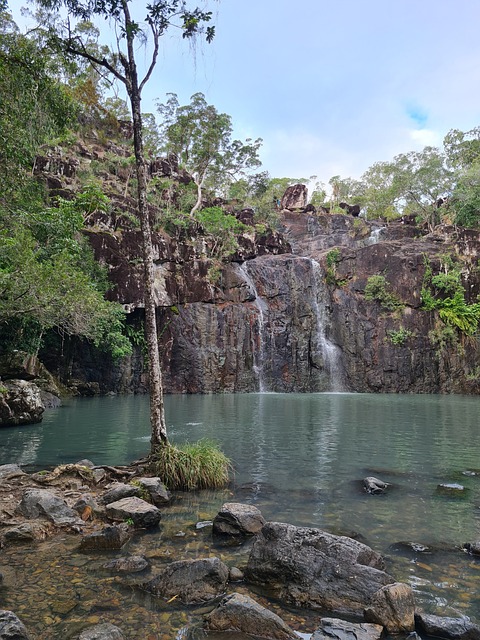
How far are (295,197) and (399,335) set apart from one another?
33.7 metres

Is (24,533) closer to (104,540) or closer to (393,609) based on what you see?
(104,540)

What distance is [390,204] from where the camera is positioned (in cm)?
6119

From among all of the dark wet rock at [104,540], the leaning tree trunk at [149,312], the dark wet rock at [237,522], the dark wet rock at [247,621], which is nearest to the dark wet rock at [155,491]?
the leaning tree trunk at [149,312]

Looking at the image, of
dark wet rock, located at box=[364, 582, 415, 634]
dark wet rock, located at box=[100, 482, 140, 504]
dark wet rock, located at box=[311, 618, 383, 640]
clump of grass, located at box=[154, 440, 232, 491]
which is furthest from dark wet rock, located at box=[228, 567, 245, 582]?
clump of grass, located at box=[154, 440, 232, 491]

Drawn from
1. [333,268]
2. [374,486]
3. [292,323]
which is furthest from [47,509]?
[333,268]

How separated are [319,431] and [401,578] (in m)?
10.1

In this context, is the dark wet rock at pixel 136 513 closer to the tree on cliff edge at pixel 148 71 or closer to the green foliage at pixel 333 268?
the tree on cliff edge at pixel 148 71

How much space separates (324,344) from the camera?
122 feet

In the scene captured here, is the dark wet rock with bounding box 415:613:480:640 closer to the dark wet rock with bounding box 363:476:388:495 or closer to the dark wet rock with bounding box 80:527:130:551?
the dark wet rock with bounding box 80:527:130:551

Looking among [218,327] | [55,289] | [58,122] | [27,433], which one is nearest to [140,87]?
[58,122]

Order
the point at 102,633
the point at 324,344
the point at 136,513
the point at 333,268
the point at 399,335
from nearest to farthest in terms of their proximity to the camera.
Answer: the point at 102,633 → the point at 136,513 → the point at 399,335 → the point at 324,344 → the point at 333,268

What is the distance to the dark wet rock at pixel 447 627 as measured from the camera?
3234 mm

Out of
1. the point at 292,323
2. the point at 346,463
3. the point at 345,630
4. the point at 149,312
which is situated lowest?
the point at 346,463

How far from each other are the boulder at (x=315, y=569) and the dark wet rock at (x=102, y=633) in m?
1.49
